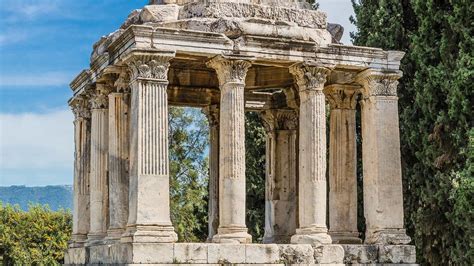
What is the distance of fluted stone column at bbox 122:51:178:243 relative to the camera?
22.6 metres

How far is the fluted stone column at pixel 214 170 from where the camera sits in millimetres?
29455

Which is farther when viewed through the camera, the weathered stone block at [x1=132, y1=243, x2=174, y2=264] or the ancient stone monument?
the ancient stone monument

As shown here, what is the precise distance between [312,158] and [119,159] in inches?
206

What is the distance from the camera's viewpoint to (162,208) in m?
22.9

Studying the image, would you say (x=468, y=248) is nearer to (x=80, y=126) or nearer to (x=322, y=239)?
(x=322, y=239)

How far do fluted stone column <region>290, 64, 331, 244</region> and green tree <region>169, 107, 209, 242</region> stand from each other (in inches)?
Answer: 765

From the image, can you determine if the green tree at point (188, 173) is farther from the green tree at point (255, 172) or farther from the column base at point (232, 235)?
the column base at point (232, 235)

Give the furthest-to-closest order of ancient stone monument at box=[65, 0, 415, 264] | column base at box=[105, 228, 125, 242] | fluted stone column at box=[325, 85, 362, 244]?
1. fluted stone column at box=[325, 85, 362, 244]
2. column base at box=[105, 228, 125, 242]
3. ancient stone monument at box=[65, 0, 415, 264]

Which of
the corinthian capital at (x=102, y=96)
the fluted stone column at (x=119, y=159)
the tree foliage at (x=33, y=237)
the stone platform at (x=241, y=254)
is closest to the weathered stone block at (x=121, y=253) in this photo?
the stone platform at (x=241, y=254)

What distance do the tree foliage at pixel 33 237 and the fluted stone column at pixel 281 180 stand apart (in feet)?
85.2

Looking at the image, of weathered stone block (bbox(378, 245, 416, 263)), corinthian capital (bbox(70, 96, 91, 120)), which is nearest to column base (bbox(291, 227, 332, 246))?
weathered stone block (bbox(378, 245, 416, 263))

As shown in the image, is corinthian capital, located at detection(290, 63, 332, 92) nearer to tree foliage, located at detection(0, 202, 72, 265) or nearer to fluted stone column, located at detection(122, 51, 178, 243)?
fluted stone column, located at detection(122, 51, 178, 243)

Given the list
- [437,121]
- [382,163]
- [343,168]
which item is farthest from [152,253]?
[437,121]

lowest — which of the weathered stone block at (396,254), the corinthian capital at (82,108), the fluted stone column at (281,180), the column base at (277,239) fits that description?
the weathered stone block at (396,254)
